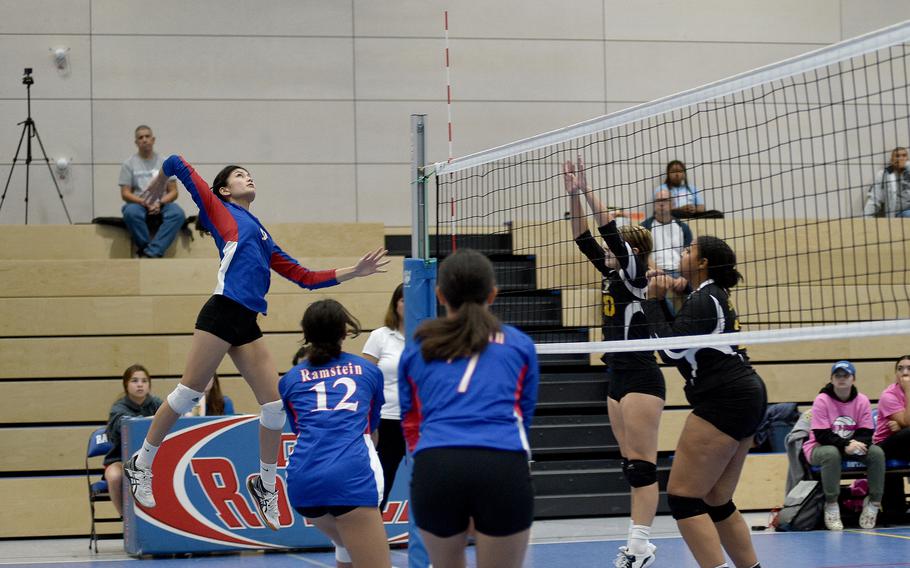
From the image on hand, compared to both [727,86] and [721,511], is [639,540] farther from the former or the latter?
[727,86]

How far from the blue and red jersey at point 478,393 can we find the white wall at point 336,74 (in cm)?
971

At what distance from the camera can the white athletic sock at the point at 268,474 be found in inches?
238

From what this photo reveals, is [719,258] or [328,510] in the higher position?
[719,258]

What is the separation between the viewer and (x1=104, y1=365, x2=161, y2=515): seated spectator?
8844mm

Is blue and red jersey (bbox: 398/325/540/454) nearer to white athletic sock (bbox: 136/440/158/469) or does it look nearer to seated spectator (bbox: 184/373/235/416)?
white athletic sock (bbox: 136/440/158/469)

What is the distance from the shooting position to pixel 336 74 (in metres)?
13.2

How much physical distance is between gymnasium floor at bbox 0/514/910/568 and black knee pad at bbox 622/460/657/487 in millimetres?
1281

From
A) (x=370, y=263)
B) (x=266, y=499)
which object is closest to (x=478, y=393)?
(x=370, y=263)

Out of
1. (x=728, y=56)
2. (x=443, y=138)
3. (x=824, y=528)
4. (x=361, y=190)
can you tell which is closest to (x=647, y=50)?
(x=728, y=56)

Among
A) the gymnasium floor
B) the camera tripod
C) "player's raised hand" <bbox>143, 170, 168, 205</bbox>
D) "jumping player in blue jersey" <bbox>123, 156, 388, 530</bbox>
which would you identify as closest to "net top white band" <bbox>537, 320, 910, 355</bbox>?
"jumping player in blue jersey" <bbox>123, 156, 388, 530</bbox>

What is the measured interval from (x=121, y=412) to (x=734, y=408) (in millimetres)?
5706

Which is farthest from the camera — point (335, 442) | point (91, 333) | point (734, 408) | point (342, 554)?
point (91, 333)

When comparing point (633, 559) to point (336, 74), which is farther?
point (336, 74)

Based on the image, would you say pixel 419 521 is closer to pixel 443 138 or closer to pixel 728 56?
pixel 443 138
